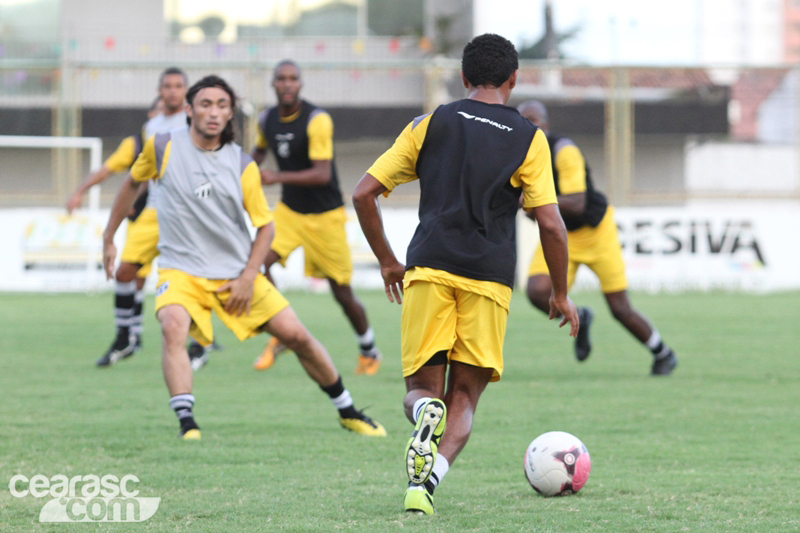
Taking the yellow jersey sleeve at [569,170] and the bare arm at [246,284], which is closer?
the bare arm at [246,284]

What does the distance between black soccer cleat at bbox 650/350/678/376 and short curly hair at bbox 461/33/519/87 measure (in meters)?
5.27

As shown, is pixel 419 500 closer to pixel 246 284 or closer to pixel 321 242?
pixel 246 284

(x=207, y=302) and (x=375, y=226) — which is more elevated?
(x=375, y=226)

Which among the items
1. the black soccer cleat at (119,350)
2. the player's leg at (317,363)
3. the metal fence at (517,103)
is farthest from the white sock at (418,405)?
the metal fence at (517,103)

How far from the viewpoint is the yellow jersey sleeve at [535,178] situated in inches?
187

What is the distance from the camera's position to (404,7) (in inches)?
1173

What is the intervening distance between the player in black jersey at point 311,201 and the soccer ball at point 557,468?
4542 mm

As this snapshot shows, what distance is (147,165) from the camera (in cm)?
662

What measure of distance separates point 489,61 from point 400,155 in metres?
0.55

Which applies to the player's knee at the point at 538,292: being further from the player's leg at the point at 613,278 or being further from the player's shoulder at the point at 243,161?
the player's shoulder at the point at 243,161

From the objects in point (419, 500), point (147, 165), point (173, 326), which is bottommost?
point (419, 500)

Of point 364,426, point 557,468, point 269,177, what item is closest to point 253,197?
point 364,426

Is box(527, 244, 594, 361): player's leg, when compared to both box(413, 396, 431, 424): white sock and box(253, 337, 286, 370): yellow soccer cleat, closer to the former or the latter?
box(253, 337, 286, 370): yellow soccer cleat

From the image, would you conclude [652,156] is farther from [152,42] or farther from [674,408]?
[674,408]
